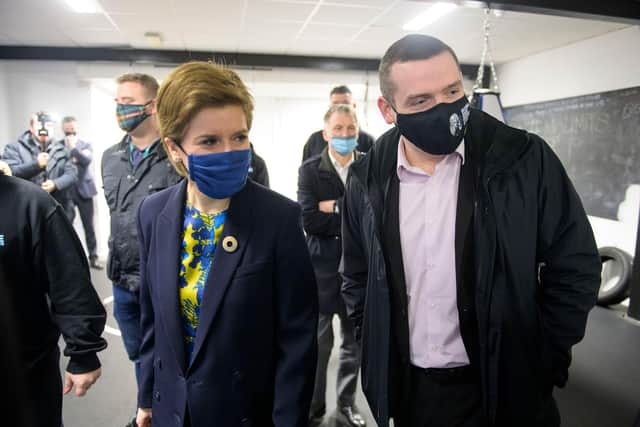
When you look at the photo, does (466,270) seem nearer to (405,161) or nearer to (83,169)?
(405,161)

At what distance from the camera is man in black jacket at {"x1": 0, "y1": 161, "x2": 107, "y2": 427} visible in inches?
48.1

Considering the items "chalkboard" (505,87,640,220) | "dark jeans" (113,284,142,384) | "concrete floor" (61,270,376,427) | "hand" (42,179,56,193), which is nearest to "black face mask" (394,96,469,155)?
"dark jeans" (113,284,142,384)

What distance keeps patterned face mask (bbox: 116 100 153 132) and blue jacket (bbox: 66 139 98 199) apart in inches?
164

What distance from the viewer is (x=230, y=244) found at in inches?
42.7

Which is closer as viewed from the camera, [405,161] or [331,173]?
[405,161]

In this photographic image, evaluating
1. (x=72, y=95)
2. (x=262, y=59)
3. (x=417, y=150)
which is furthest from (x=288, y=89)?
(x=417, y=150)

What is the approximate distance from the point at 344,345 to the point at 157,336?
1249mm

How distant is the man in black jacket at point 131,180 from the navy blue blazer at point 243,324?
79 centimetres

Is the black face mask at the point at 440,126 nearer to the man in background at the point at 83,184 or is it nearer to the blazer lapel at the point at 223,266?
the blazer lapel at the point at 223,266

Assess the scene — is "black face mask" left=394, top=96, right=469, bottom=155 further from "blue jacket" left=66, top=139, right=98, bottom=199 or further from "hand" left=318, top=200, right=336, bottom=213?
"blue jacket" left=66, top=139, right=98, bottom=199

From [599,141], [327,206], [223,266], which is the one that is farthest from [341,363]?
[599,141]

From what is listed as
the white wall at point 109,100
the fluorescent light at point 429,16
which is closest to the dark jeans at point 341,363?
the fluorescent light at point 429,16

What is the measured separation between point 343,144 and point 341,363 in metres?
1.22

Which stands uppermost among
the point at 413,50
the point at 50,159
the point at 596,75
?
the point at 596,75
